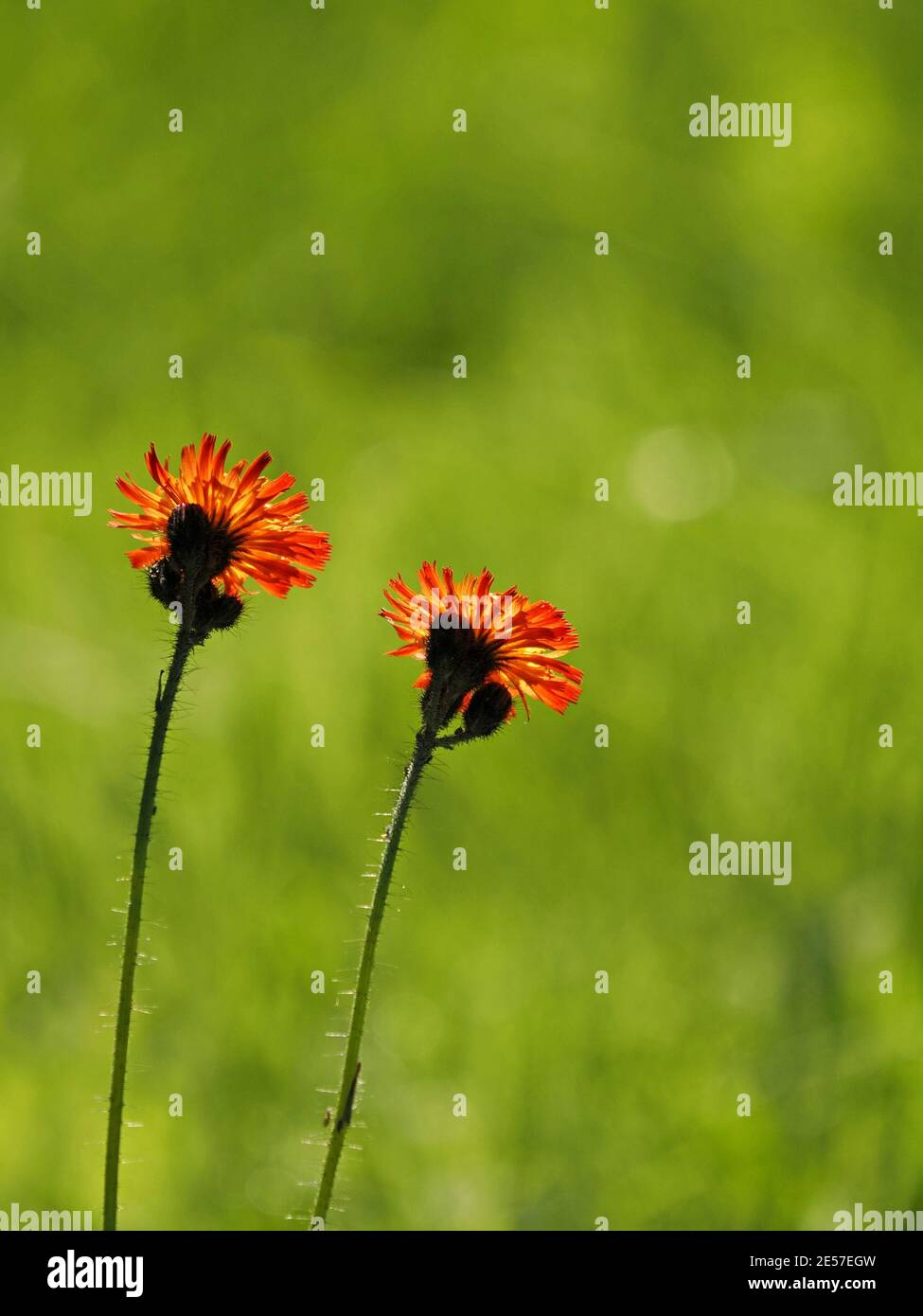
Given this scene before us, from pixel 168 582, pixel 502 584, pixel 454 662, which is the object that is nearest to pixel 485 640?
pixel 454 662

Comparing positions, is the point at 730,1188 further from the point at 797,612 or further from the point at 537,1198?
the point at 797,612

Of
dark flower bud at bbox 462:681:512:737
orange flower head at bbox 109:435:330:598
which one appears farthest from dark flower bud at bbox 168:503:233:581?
dark flower bud at bbox 462:681:512:737

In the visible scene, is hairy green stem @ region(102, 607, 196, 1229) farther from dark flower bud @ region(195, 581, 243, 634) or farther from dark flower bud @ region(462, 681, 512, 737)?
dark flower bud @ region(462, 681, 512, 737)

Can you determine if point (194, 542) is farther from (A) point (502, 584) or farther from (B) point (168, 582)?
(A) point (502, 584)

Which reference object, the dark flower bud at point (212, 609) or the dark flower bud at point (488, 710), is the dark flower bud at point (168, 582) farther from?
the dark flower bud at point (488, 710)

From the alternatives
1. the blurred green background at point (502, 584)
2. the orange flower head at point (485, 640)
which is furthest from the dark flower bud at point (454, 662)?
the blurred green background at point (502, 584)
